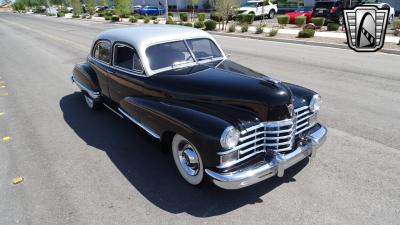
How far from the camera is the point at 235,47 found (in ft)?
51.1

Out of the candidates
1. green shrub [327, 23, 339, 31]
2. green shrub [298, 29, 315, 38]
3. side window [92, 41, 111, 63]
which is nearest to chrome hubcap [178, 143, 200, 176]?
side window [92, 41, 111, 63]

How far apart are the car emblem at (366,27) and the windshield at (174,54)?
1103 centimetres

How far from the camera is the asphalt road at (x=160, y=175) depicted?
3572 millimetres

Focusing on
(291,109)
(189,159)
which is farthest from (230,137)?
(291,109)

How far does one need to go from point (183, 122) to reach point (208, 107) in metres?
0.39

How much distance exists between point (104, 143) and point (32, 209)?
1.77 meters

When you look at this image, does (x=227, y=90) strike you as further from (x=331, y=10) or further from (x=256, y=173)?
(x=331, y=10)

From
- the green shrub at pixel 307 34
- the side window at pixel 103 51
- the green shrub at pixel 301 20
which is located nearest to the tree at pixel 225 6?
the green shrub at pixel 301 20

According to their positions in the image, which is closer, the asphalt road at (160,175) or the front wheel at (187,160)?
the asphalt road at (160,175)

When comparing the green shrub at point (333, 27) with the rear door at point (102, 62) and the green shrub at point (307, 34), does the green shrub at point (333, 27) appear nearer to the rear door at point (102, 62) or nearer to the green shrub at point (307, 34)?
the green shrub at point (307, 34)

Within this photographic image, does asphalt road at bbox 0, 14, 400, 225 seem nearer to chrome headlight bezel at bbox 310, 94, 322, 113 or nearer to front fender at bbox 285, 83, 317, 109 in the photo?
chrome headlight bezel at bbox 310, 94, 322, 113

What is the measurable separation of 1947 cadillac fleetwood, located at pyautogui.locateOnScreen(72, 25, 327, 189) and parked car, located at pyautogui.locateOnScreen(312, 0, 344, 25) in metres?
19.7

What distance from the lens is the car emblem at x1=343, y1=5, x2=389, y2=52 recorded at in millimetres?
14812

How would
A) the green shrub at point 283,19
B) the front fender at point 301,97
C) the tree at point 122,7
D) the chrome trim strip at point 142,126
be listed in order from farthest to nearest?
the tree at point 122,7
the green shrub at point 283,19
the chrome trim strip at point 142,126
the front fender at point 301,97
